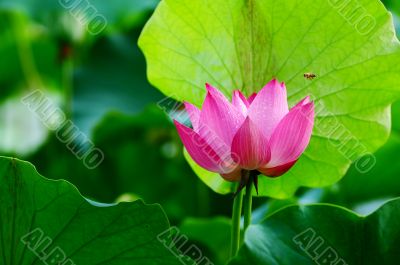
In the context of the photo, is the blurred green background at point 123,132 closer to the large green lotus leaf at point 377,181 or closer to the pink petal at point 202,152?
the large green lotus leaf at point 377,181

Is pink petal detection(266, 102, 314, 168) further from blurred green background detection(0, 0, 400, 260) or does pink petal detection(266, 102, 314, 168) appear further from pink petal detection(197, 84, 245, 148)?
blurred green background detection(0, 0, 400, 260)

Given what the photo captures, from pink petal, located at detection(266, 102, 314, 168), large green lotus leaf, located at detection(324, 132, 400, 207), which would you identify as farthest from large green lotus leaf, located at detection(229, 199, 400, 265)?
large green lotus leaf, located at detection(324, 132, 400, 207)

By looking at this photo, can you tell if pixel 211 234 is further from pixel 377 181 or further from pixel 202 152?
pixel 202 152

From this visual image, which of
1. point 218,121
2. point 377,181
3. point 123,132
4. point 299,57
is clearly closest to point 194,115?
point 218,121

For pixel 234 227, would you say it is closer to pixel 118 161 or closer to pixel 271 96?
pixel 271 96

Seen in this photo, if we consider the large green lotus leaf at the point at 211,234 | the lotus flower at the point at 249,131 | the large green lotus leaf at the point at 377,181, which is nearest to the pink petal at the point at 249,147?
the lotus flower at the point at 249,131
